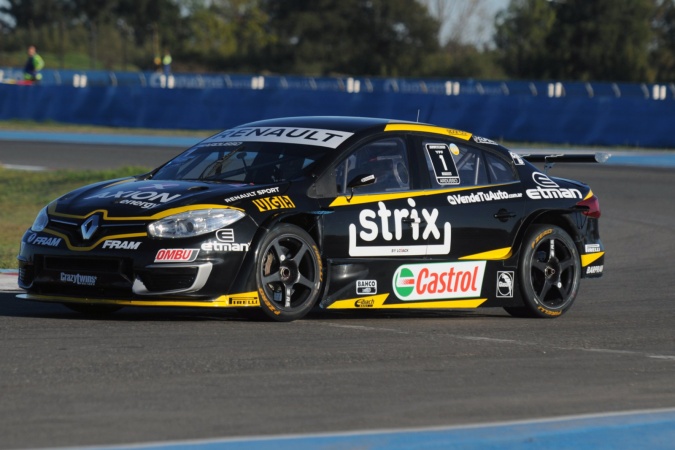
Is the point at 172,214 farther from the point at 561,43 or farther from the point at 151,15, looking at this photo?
the point at 151,15

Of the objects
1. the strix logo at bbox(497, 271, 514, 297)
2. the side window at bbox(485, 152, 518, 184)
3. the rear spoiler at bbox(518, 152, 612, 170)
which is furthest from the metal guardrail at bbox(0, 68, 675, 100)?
the strix logo at bbox(497, 271, 514, 297)

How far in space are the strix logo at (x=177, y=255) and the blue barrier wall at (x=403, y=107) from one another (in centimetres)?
1753

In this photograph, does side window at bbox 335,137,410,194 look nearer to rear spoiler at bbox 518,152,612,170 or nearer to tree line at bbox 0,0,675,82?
rear spoiler at bbox 518,152,612,170

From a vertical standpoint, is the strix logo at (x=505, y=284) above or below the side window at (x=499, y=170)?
below

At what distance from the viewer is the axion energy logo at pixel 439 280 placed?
28.6 ft

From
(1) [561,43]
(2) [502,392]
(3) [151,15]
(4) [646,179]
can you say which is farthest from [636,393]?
(3) [151,15]

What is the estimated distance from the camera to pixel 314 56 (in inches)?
2795

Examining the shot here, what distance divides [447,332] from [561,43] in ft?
183

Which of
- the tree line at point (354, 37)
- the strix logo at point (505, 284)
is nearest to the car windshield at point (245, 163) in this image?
the strix logo at point (505, 284)

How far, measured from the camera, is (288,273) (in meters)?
8.14

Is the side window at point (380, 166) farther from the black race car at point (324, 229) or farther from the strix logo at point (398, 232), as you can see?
the strix logo at point (398, 232)

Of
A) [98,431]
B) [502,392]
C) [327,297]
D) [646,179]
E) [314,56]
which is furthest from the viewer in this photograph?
[314,56]

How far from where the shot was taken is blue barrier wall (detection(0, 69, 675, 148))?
29.7 metres

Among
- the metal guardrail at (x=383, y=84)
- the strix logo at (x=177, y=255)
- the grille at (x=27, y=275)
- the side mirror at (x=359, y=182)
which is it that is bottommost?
the grille at (x=27, y=275)
